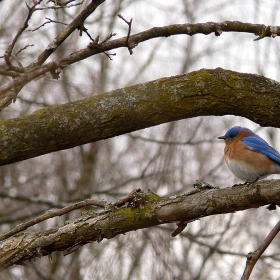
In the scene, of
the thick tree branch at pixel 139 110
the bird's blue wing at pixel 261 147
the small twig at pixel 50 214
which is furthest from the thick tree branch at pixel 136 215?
the bird's blue wing at pixel 261 147

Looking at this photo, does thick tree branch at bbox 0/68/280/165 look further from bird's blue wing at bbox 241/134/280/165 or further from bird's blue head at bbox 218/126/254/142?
bird's blue head at bbox 218/126/254/142

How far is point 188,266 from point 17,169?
4.04 meters

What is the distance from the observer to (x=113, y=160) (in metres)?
12.6

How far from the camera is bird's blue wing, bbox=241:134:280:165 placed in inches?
256

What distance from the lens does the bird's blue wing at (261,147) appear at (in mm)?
6494

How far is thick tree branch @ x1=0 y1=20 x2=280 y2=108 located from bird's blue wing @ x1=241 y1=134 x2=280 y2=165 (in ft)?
5.75

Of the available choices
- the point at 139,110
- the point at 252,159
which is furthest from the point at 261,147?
the point at 139,110

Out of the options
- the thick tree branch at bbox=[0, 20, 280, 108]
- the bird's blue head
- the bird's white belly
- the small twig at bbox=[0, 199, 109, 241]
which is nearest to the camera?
the thick tree branch at bbox=[0, 20, 280, 108]

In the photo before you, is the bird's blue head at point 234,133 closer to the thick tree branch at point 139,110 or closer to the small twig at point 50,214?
the thick tree branch at point 139,110

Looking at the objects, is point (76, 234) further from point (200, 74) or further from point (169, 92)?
point (200, 74)

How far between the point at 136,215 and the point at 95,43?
4.91ft

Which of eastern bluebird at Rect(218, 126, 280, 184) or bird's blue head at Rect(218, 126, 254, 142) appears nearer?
eastern bluebird at Rect(218, 126, 280, 184)

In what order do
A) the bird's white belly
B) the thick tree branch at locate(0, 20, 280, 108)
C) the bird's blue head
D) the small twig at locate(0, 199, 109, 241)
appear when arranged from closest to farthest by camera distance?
1. the thick tree branch at locate(0, 20, 280, 108)
2. the small twig at locate(0, 199, 109, 241)
3. the bird's white belly
4. the bird's blue head

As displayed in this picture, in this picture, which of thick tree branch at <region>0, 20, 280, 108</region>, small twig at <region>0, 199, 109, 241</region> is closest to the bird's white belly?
thick tree branch at <region>0, 20, 280, 108</region>
